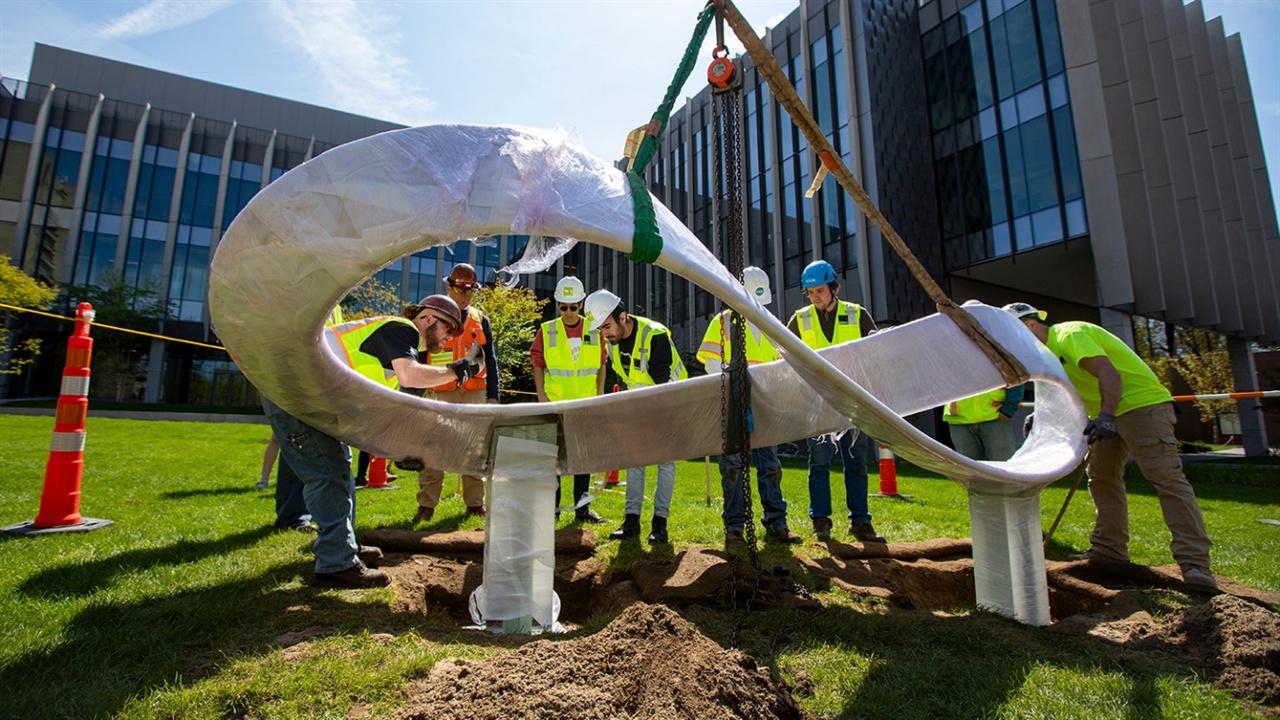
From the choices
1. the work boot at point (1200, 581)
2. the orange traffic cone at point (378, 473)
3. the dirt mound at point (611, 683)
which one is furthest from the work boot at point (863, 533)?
the orange traffic cone at point (378, 473)

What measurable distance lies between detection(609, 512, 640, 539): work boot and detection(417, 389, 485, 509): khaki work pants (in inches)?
54.4

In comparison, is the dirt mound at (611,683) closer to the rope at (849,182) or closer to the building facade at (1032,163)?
the rope at (849,182)

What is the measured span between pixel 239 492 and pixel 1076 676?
705cm

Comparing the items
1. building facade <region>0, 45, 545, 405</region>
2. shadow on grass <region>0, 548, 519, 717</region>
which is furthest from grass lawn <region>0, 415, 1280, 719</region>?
building facade <region>0, 45, 545, 405</region>

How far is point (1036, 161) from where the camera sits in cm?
1712

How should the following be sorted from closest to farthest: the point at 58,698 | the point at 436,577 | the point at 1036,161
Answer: the point at 58,698
the point at 436,577
the point at 1036,161

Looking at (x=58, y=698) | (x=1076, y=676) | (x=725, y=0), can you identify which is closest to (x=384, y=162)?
(x=725, y=0)

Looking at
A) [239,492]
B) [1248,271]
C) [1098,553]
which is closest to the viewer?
[1098,553]

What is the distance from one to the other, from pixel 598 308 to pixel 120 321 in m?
31.8

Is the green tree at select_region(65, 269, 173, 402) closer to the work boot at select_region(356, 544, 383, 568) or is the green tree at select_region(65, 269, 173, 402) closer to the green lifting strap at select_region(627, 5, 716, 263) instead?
the work boot at select_region(356, 544, 383, 568)

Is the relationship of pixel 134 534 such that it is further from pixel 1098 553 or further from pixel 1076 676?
pixel 1098 553

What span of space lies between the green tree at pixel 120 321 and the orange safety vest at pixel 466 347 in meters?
30.3

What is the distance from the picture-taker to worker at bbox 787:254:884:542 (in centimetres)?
518

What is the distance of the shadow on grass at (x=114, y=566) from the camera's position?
Answer: 3.05 m
